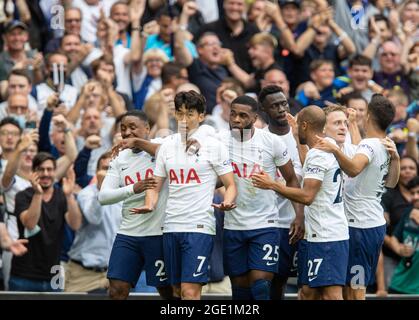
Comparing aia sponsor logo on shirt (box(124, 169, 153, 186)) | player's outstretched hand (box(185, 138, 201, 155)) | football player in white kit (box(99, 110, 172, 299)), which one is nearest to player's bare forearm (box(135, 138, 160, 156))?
football player in white kit (box(99, 110, 172, 299))

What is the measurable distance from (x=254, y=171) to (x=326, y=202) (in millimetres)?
899

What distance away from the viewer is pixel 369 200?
45.6ft

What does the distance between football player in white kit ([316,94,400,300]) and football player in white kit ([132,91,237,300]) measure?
4.67 feet

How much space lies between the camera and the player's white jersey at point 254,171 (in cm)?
1389

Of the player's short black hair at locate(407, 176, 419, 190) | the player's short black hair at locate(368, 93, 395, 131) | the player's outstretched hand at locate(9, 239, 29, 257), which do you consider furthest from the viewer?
the player's short black hair at locate(407, 176, 419, 190)

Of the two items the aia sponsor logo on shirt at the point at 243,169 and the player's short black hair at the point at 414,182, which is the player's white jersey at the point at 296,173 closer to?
the aia sponsor logo on shirt at the point at 243,169

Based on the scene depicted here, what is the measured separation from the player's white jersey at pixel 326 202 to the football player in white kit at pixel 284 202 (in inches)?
18.5

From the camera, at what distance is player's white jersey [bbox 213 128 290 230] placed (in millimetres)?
13891

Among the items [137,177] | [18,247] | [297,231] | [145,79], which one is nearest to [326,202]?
[297,231]

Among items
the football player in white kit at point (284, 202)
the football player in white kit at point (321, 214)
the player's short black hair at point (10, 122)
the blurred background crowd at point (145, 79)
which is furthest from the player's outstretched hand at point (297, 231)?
the player's short black hair at point (10, 122)

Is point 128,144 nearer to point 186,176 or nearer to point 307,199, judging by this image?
point 186,176

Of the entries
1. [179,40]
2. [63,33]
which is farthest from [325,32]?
[63,33]

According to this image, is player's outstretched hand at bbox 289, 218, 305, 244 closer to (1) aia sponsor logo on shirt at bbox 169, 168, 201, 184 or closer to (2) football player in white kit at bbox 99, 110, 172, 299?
(1) aia sponsor logo on shirt at bbox 169, 168, 201, 184

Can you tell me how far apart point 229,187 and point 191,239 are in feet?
2.21
